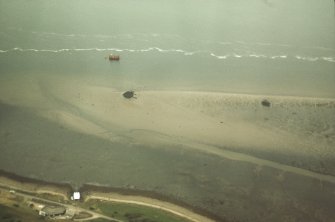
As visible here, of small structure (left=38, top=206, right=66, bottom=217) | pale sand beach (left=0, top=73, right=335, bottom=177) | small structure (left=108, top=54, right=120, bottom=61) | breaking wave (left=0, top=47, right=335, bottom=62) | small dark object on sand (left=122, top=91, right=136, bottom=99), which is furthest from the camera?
breaking wave (left=0, top=47, right=335, bottom=62)

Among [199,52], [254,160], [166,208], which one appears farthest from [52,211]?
[199,52]

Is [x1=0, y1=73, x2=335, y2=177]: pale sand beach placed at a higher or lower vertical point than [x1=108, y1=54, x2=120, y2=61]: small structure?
lower

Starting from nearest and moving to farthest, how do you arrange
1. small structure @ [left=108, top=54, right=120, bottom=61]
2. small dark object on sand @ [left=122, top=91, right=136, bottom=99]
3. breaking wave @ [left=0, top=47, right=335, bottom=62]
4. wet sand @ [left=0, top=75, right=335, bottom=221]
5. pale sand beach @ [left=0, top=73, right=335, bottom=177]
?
1. wet sand @ [left=0, top=75, right=335, bottom=221]
2. pale sand beach @ [left=0, top=73, right=335, bottom=177]
3. small dark object on sand @ [left=122, top=91, right=136, bottom=99]
4. small structure @ [left=108, top=54, right=120, bottom=61]
5. breaking wave @ [left=0, top=47, right=335, bottom=62]

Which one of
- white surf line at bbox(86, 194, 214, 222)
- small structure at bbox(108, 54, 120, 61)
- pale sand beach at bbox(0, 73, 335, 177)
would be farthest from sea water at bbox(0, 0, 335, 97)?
white surf line at bbox(86, 194, 214, 222)

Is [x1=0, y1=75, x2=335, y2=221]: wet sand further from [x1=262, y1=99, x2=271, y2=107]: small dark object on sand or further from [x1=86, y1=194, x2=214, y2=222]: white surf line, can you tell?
[x1=86, y1=194, x2=214, y2=222]: white surf line

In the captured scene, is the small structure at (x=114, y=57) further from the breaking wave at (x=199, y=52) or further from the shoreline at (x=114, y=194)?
the shoreline at (x=114, y=194)

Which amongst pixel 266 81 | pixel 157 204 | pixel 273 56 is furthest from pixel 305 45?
pixel 157 204
